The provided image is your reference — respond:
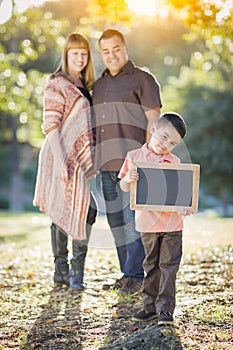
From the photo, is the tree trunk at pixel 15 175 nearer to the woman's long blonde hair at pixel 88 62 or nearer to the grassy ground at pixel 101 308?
the grassy ground at pixel 101 308

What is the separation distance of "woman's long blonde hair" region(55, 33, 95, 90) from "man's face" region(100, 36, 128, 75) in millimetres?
240

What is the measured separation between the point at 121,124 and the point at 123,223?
0.83 m

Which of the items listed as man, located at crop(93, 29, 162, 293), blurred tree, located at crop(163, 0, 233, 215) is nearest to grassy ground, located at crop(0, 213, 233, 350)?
man, located at crop(93, 29, 162, 293)

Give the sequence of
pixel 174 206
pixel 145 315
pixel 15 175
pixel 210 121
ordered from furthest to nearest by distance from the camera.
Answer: pixel 15 175 → pixel 210 121 → pixel 145 315 → pixel 174 206

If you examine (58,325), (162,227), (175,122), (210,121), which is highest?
(210,121)

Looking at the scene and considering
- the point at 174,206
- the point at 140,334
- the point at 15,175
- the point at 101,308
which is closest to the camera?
the point at 140,334

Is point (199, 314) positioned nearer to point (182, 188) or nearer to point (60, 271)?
point (182, 188)

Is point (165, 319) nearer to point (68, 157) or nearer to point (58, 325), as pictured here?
point (58, 325)

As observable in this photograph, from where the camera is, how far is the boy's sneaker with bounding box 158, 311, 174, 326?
12.8ft

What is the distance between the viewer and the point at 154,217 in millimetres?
3930

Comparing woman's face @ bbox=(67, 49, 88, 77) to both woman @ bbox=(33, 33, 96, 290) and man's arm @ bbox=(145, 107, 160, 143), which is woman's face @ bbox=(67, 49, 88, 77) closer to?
woman @ bbox=(33, 33, 96, 290)

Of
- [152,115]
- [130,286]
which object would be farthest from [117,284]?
[152,115]

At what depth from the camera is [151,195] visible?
3.85 m

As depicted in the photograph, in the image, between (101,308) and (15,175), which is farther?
(15,175)
